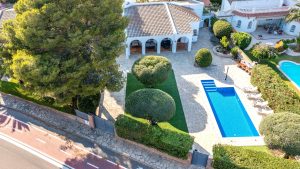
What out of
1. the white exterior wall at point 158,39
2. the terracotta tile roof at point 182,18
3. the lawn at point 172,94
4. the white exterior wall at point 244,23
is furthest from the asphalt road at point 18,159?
the white exterior wall at point 244,23

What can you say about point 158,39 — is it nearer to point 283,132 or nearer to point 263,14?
point 263,14

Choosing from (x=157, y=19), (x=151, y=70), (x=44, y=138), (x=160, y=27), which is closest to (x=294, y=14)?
(x=160, y=27)

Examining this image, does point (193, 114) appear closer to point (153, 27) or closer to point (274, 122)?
point (274, 122)

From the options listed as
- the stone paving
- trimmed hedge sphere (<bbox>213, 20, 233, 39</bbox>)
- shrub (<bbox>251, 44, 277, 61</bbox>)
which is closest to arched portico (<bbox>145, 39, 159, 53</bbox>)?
the stone paving

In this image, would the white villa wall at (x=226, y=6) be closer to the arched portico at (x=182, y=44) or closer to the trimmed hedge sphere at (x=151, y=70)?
the arched portico at (x=182, y=44)

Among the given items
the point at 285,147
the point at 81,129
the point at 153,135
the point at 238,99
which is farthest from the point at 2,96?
the point at 285,147

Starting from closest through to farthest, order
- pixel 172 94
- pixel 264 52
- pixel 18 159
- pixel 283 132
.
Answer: pixel 283 132 < pixel 18 159 < pixel 172 94 < pixel 264 52
